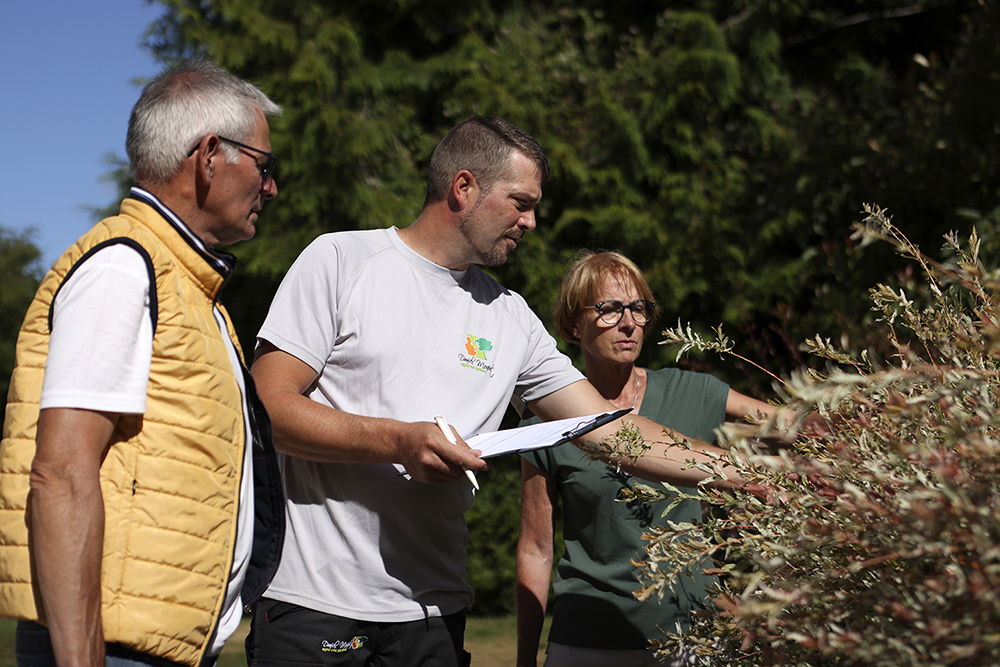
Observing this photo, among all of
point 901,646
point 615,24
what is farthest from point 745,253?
point 901,646

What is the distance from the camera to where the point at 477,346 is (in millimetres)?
2475

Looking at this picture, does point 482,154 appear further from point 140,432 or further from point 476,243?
point 140,432

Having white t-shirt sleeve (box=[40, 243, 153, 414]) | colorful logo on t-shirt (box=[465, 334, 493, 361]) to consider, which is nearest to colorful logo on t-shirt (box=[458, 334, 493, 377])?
colorful logo on t-shirt (box=[465, 334, 493, 361])

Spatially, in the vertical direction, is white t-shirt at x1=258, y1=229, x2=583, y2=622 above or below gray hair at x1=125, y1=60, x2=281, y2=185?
below

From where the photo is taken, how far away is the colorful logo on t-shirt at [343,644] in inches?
87.3

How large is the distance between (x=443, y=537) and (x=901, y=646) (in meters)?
1.58

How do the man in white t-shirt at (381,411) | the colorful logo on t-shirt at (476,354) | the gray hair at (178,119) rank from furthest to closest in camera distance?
1. the colorful logo on t-shirt at (476,354)
2. the man in white t-shirt at (381,411)
3. the gray hair at (178,119)

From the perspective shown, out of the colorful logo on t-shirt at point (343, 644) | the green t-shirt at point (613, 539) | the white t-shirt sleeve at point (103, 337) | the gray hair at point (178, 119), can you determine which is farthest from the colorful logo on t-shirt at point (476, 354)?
the white t-shirt sleeve at point (103, 337)

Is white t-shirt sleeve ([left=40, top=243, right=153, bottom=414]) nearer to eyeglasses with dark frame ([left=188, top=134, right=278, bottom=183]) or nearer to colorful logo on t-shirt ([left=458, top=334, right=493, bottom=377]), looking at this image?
eyeglasses with dark frame ([left=188, top=134, right=278, bottom=183])

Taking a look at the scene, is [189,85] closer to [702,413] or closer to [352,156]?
[702,413]

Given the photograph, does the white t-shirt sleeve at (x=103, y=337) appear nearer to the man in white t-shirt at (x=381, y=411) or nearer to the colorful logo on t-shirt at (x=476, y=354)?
the man in white t-shirt at (x=381, y=411)

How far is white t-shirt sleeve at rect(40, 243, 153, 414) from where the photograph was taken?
1.39 metres

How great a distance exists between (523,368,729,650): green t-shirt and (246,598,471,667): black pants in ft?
1.68

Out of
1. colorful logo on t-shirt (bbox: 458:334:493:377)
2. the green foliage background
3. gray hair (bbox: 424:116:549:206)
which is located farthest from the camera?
the green foliage background
